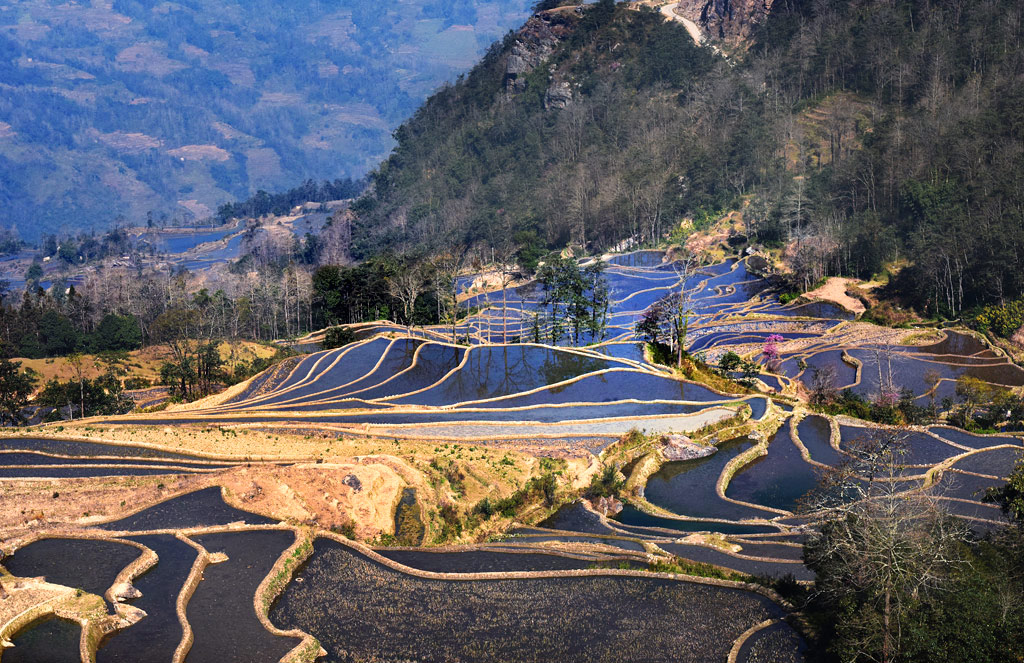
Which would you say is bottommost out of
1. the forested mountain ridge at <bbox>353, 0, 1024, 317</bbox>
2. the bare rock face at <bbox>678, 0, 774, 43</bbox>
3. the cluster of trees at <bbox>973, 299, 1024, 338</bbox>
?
the cluster of trees at <bbox>973, 299, 1024, 338</bbox>

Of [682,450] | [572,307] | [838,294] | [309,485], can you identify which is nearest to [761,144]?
[838,294]

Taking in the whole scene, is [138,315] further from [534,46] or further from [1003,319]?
[534,46]

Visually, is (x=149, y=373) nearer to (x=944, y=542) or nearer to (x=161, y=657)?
(x=161, y=657)

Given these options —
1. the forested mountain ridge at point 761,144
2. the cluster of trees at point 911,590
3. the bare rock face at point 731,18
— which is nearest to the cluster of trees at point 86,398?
the cluster of trees at point 911,590

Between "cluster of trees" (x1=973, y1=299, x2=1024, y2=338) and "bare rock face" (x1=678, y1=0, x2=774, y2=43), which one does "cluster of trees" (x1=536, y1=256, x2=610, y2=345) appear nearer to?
"cluster of trees" (x1=973, y1=299, x2=1024, y2=338)

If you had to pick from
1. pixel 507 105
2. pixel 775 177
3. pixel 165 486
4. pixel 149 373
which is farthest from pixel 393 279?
pixel 507 105

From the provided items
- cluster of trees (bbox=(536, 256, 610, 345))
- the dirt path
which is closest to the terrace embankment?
cluster of trees (bbox=(536, 256, 610, 345))
